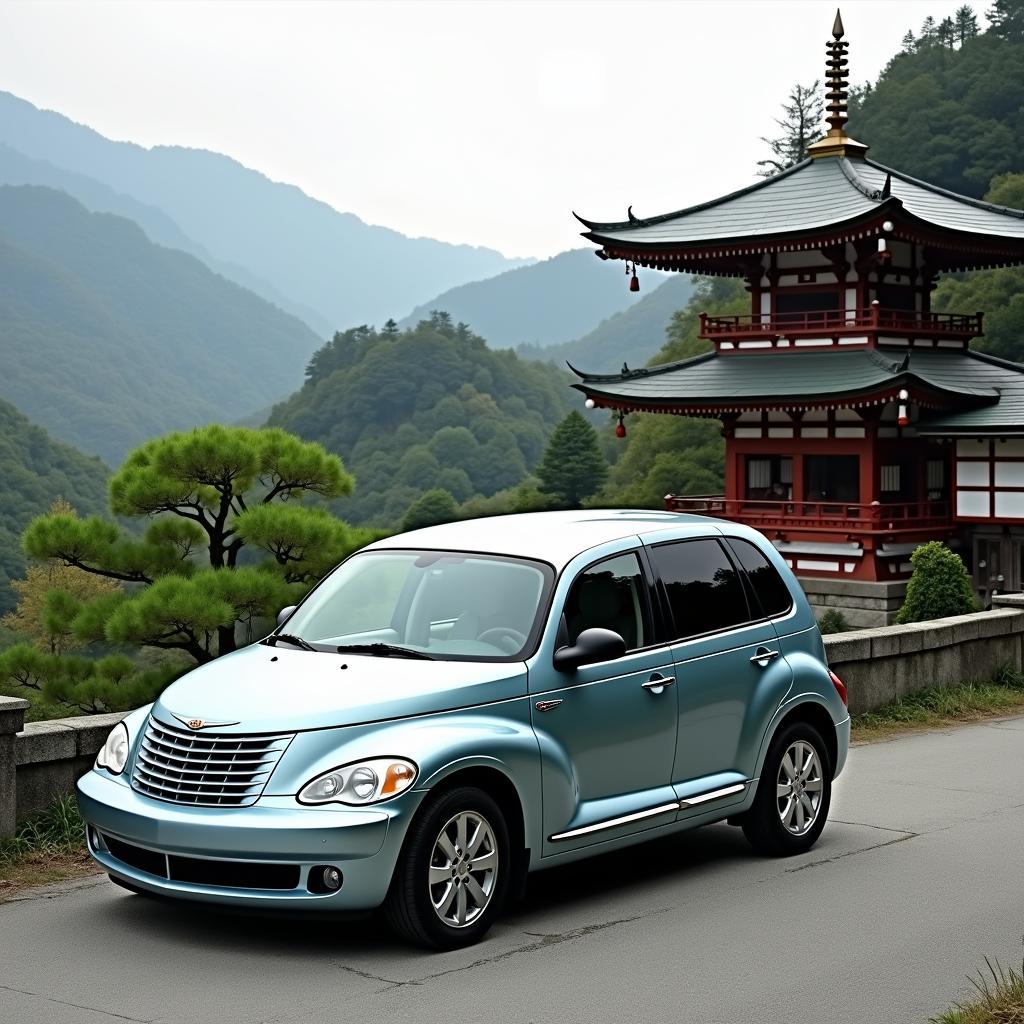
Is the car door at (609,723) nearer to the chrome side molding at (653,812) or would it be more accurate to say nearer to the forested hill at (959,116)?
the chrome side molding at (653,812)

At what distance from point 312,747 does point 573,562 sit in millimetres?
1644

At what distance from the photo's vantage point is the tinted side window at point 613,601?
730 centimetres

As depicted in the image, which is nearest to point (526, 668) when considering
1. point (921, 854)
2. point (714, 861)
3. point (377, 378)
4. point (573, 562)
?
point (573, 562)

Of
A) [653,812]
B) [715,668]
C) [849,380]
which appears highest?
[849,380]

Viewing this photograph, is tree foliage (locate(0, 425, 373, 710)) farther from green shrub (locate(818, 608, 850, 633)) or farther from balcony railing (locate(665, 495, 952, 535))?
green shrub (locate(818, 608, 850, 633))

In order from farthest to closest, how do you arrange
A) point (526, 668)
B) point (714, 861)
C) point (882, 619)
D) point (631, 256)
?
1. point (631, 256)
2. point (882, 619)
3. point (714, 861)
4. point (526, 668)

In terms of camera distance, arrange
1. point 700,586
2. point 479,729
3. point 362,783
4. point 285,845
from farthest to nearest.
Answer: point 700,586
point 479,729
point 362,783
point 285,845

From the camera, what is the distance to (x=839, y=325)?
128 ft

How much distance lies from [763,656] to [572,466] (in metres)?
95.3

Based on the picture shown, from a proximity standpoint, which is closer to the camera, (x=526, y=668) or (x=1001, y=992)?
(x=1001, y=992)

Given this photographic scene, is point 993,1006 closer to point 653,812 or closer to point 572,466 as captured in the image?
point 653,812

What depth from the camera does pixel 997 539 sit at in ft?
126

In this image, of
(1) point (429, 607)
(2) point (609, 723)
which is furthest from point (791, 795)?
→ (1) point (429, 607)

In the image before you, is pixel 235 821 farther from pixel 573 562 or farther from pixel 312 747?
pixel 573 562
